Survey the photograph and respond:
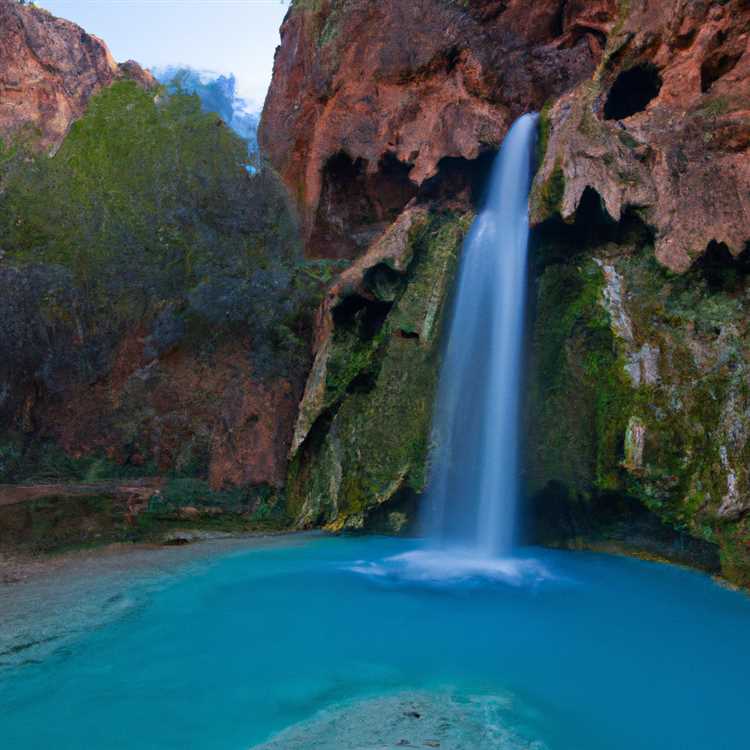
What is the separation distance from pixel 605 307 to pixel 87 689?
870 cm

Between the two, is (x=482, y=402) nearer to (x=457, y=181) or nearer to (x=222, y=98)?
(x=457, y=181)

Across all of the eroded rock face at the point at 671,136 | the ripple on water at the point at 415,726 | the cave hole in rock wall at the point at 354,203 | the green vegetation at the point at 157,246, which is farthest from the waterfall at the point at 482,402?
the cave hole in rock wall at the point at 354,203

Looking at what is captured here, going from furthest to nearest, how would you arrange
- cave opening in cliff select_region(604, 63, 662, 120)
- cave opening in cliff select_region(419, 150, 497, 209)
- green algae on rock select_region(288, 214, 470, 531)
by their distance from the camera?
cave opening in cliff select_region(419, 150, 497, 209)
green algae on rock select_region(288, 214, 470, 531)
cave opening in cliff select_region(604, 63, 662, 120)

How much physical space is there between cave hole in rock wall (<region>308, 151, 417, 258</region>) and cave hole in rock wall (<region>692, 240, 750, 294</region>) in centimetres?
1042

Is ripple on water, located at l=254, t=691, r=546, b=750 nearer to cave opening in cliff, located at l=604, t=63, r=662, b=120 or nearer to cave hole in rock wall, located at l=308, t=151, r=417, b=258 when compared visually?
cave opening in cliff, located at l=604, t=63, r=662, b=120

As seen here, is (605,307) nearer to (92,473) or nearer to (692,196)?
(692,196)

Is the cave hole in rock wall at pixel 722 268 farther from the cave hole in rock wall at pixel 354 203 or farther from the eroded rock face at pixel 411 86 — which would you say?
the cave hole in rock wall at pixel 354 203

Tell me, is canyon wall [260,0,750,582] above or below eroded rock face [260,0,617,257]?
below

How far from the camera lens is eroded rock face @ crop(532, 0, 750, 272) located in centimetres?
945

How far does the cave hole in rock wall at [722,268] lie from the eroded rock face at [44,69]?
1397 inches

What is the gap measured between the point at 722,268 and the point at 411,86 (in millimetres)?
10796

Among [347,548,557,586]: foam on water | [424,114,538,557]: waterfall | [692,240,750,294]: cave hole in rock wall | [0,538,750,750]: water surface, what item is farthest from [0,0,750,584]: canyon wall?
[0,538,750,750]: water surface

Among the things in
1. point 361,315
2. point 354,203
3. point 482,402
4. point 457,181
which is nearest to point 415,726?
point 482,402

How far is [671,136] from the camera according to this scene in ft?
33.3
